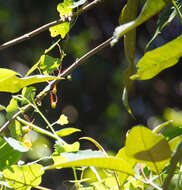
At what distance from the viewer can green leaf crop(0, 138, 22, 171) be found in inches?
13.9

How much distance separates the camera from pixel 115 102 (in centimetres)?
186

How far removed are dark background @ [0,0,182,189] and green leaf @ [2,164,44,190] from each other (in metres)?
1.28

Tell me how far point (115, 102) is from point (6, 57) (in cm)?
57

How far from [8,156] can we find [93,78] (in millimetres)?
1468

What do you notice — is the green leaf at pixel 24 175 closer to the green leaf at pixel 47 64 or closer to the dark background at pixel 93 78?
the green leaf at pixel 47 64

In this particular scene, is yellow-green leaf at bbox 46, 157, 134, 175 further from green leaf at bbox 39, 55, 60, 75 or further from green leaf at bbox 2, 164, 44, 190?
green leaf at bbox 39, 55, 60, 75

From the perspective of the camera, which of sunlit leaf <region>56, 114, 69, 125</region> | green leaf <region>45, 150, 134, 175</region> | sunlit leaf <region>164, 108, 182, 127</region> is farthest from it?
sunlit leaf <region>164, 108, 182, 127</region>

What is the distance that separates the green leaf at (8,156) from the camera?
0.35m

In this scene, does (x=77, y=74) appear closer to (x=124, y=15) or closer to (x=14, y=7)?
(x=14, y=7)

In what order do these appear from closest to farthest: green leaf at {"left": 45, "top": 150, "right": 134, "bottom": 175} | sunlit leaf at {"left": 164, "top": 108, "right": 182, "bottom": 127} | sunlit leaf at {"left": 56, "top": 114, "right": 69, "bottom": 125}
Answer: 1. green leaf at {"left": 45, "top": 150, "right": 134, "bottom": 175}
2. sunlit leaf at {"left": 56, "top": 114, "right": 69, "bottom": 125}
3. sunlit leaf at {"left": 164, "top": 108, "right": 182, "bottom": 127}

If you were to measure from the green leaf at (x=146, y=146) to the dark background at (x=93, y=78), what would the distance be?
1.36 meters

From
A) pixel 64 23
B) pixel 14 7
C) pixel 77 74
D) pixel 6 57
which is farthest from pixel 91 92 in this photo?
pixel 64 23

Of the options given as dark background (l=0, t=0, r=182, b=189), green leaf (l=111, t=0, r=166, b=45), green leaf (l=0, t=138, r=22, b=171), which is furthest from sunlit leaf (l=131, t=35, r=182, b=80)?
dark background (l=0, t=0, r=182, b=189)

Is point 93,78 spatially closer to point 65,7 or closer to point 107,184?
point 65,7
